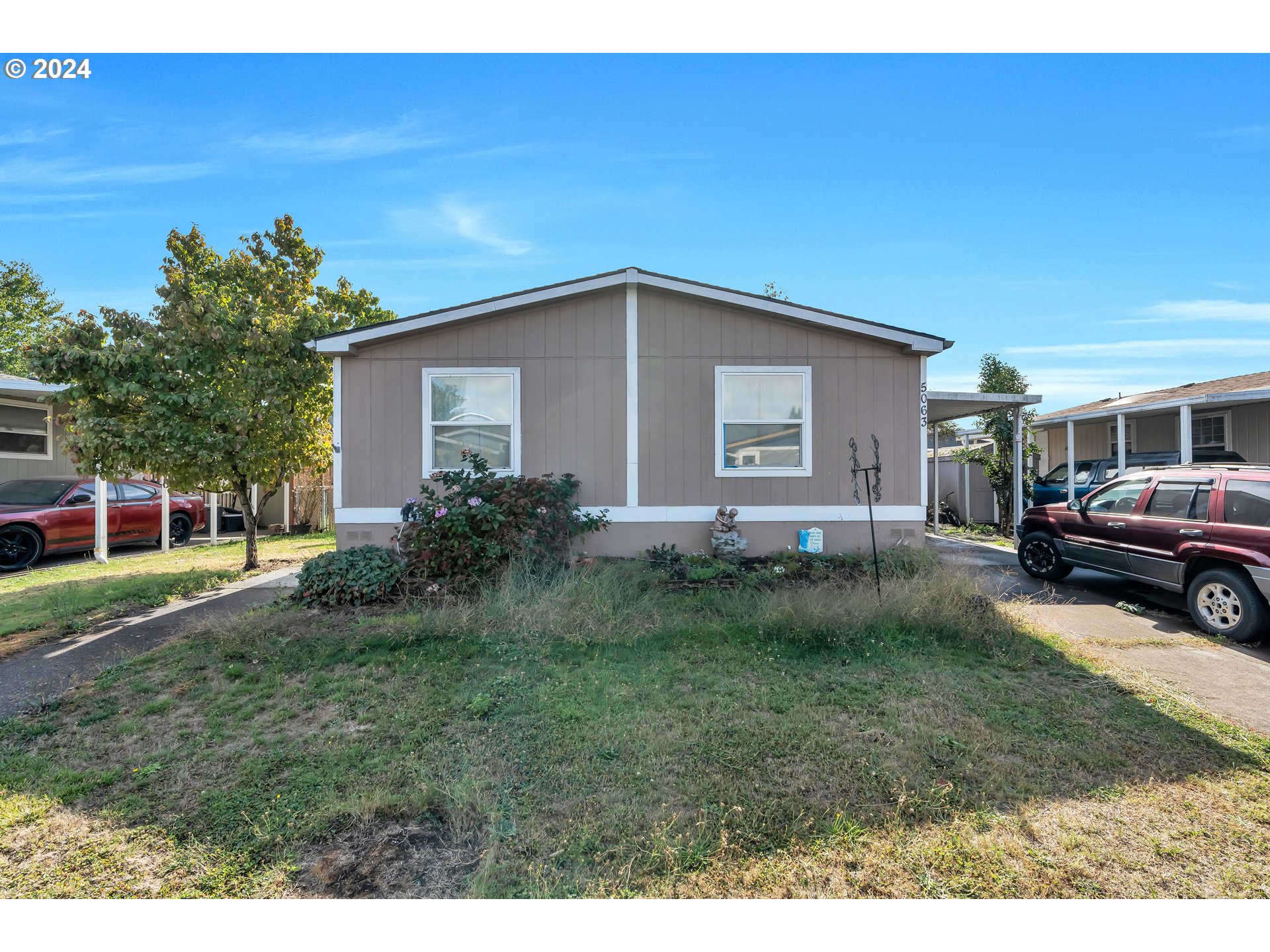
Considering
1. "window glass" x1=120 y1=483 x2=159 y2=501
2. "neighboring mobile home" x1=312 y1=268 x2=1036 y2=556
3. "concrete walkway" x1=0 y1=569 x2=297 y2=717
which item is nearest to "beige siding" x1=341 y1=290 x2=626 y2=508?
"neighboring mobile home" x1=312 y1=268 x2=1036 y2=556

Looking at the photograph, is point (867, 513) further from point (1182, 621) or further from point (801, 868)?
point (801, 868)

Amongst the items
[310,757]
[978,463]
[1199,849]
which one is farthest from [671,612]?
[978,463]

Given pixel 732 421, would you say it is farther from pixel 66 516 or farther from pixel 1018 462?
pixel 66 516

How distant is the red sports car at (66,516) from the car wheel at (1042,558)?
1491 cm

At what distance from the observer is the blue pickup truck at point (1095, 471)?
13.7m

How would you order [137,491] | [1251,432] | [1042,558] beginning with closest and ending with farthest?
[1042,558] → [137,491] → [1251,432]

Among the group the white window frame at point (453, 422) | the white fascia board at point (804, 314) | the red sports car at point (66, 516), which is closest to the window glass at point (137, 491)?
the red sports car at point (66, 516)

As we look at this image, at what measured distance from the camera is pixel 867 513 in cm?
814

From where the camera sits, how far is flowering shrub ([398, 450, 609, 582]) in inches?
261

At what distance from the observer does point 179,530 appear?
43.5ft

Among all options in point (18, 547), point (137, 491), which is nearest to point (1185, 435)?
point (137, 491)

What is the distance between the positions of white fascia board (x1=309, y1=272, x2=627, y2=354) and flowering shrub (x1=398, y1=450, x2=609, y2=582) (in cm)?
176

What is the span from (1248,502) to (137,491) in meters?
16.6

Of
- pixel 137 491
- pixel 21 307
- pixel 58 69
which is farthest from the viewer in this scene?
pixel 21 307
